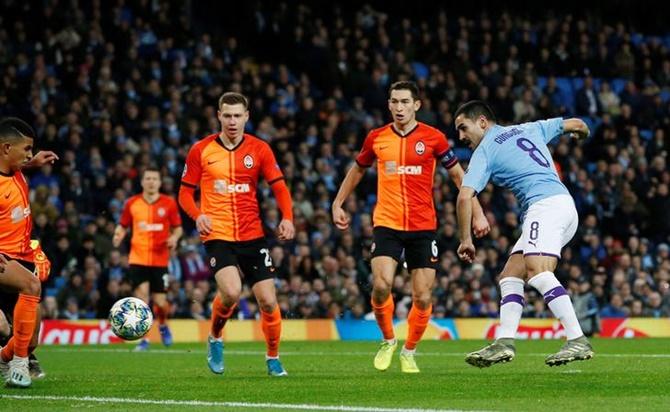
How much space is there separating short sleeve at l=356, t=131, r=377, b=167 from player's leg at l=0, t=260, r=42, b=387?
3.95 metres

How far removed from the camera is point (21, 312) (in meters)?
11.2

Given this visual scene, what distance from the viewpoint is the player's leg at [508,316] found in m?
10.6

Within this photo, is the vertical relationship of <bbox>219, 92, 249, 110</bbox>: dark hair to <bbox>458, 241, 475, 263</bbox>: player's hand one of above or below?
above

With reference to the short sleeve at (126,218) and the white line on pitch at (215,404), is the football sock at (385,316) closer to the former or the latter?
the white line on pitch at (215,404)

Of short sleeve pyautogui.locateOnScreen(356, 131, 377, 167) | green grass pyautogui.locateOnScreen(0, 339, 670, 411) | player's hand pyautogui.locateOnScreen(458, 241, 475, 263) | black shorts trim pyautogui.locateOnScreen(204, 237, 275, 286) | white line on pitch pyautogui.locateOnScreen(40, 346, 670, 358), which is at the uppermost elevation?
short sleeve pyautogui.locateOnScreen(356, 131, 377, 167)

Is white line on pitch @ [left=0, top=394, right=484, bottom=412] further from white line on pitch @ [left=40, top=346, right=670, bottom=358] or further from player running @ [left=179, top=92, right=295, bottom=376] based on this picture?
white line on pitch @ [left=40, top=346, right=670, bottom=358]

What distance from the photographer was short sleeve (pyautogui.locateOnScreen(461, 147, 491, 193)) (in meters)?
11.1

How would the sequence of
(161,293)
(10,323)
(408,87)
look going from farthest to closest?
(161,293) < (408,87) < (10,323)

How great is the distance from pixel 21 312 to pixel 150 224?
887 cm

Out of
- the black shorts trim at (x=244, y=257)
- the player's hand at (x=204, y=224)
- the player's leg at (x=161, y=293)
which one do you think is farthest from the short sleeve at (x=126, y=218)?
the player's hand at (x=204, y=224)

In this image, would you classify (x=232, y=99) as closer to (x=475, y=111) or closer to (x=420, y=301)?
(x=475, y=111)

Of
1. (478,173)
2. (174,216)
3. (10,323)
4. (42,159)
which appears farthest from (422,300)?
(174,216)

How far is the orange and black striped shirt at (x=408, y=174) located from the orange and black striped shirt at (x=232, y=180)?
4.25 ft

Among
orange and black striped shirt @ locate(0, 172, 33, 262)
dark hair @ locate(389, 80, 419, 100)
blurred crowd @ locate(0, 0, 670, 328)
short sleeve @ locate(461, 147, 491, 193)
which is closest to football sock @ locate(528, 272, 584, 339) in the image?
short sleeve @ locate(461, 147, 491, 193)
